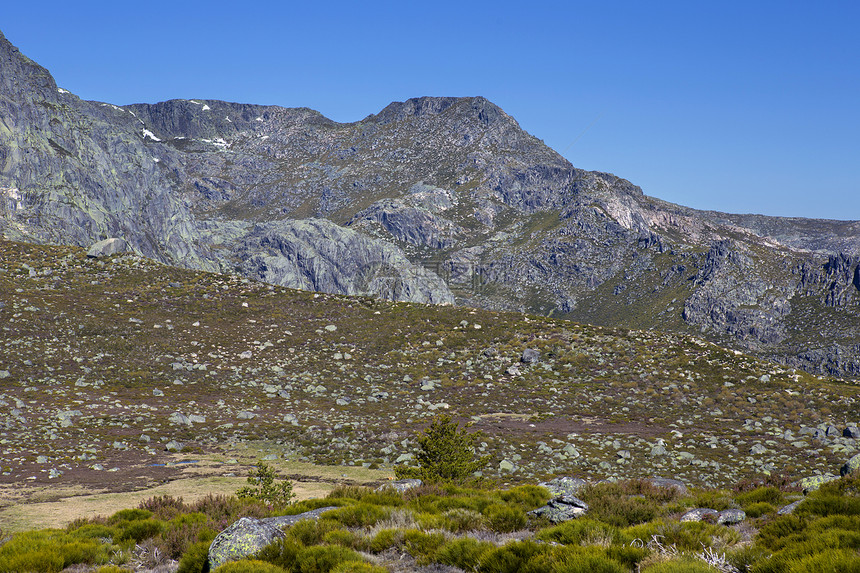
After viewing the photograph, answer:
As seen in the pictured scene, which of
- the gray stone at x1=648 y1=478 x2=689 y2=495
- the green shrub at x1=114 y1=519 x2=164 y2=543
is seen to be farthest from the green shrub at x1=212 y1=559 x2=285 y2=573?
the gray stone at x1=648 y1=478 x2=689 y2=495

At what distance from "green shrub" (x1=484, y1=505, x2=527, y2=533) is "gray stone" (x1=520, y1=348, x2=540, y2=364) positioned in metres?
23.6

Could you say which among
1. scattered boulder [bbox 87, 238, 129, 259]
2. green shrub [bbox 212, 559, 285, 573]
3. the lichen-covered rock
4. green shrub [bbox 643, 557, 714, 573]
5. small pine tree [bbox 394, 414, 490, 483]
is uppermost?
scattered boulder [bbox 87, 238, 129, 259]

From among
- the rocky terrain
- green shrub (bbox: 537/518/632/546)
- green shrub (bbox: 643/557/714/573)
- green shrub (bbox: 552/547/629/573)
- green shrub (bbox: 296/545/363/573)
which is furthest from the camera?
the rocky terrain

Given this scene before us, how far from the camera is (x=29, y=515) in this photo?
14570 millimetres

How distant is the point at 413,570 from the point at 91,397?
80.9 ft

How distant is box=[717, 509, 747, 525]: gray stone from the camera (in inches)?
461

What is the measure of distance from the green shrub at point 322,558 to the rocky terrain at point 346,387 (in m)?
12.3

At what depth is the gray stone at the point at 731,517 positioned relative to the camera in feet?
38.4

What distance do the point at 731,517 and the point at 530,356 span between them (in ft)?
78.3

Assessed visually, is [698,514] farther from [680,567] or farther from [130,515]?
[130,515]

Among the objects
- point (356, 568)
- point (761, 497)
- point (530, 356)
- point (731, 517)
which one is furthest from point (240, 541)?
point (530, 356)

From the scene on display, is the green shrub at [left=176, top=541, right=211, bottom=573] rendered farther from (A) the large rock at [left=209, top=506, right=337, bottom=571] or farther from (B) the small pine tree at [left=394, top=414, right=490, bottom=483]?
(B) the small pine tree at [left=394, top=414, right=490, bottom=483]

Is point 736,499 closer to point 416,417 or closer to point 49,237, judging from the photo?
point 416,417

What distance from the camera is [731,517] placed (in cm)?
1183
